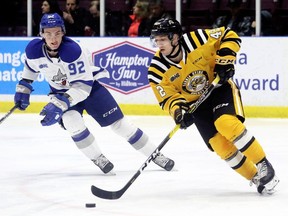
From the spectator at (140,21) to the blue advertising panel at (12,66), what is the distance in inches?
41.0

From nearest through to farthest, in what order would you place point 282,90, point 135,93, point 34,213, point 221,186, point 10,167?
point 34,213 → point 221,186 → point 10,167 → point 282,90 → point 135,93

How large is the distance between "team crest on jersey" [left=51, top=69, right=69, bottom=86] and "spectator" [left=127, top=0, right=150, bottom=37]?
3.44m

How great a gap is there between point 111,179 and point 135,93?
349 centimetres

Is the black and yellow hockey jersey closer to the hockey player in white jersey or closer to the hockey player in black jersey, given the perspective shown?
the hockey player in black jersey

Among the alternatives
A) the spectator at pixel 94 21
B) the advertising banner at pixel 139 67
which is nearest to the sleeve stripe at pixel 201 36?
the advertising banner at pixel 139 67

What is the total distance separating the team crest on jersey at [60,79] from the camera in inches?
212

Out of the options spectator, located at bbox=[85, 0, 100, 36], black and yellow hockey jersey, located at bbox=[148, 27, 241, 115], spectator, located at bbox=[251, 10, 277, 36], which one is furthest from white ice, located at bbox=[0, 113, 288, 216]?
spectator, located at bbox=[85, 0, 100, 36]

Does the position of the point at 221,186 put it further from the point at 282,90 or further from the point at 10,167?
the point at 282,90

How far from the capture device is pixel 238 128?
4.53 m

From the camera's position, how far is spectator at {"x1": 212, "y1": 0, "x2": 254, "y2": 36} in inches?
334

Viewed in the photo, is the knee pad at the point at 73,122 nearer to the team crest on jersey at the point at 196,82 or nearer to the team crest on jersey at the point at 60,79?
the team crest on jersey at the point at 60,79

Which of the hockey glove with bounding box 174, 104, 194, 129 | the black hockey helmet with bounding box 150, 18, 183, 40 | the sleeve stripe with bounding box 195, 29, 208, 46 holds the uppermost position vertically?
the black hockey helmet with bounding box 150, 18, 183, 40

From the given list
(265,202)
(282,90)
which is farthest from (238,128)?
(282,90)

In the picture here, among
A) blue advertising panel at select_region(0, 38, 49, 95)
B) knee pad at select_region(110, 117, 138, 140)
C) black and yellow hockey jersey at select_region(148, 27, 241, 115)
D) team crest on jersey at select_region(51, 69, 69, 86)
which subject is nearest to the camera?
black and yellow hockey jersey at select_region(148, 27, 241, 115)
